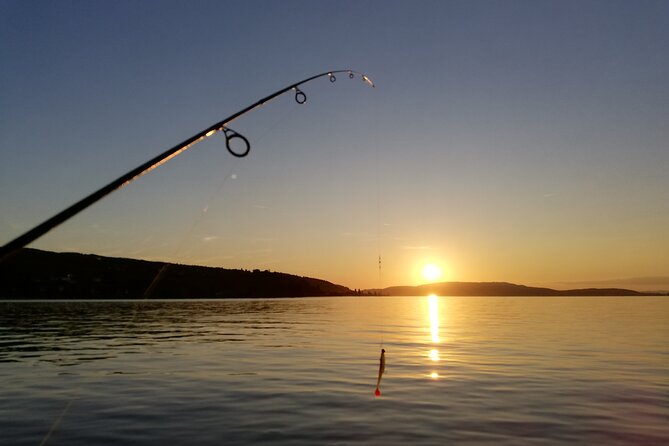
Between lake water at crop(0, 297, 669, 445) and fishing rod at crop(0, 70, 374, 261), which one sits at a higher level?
fishing rod at crop(0, 70, 374, 261)

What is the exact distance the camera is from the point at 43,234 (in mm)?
4543

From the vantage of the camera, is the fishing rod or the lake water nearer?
the fishing rod

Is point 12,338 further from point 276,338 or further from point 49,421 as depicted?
point 49,421

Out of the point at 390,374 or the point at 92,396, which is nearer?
the point at 92,396

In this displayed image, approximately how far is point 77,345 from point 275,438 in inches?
907

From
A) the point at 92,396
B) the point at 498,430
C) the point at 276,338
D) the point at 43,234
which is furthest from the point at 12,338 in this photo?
the point at 43,234

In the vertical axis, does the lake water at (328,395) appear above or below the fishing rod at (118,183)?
below

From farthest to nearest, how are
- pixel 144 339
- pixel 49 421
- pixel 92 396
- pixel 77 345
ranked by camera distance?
1. pixel 144 339
2. pixel 77 345
3. pixel 92 396
4. pixel 49 421

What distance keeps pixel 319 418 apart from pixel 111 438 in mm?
4328

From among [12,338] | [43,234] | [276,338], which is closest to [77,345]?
[12,338]

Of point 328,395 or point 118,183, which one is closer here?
point 118,183

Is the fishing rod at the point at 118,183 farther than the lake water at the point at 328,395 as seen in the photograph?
No

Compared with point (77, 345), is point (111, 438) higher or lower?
lower

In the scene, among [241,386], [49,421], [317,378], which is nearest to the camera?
[49,421]
